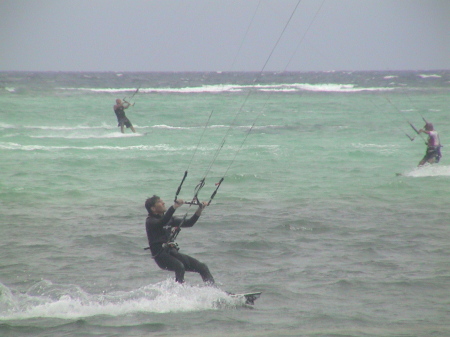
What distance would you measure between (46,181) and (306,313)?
1115cm

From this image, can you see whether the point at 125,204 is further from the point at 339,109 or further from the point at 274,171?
the point at 339,109

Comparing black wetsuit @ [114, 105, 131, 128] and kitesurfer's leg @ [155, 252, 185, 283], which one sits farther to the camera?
black wetsuit @ [114, 105, 131, 128]

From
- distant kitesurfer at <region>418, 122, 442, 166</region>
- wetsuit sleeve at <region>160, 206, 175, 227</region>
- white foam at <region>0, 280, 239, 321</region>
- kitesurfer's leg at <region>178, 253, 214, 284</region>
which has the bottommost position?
distant kitesurfer at <region>418, 122, 442, 166</region>

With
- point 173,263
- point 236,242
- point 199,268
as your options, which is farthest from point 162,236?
point 236,242

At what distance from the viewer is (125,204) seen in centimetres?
1434

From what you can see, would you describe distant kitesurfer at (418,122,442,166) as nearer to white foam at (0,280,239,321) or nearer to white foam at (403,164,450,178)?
white foam at (403,164,450,178)

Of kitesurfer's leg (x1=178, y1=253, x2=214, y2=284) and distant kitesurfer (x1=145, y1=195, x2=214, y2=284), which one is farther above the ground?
distant kitesurfer (x1=145, y1=195, x2=214, y2=284)

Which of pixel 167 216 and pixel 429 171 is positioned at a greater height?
pixel 167 216

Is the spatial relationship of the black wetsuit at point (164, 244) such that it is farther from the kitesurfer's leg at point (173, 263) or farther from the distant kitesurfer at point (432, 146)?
the distant kitesurfer at point (432, 146)

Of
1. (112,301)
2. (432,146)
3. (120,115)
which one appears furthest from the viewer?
(120,115)

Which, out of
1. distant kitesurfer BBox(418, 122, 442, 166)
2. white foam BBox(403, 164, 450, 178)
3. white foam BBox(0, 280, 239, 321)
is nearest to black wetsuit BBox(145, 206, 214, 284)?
white foam BBox(0, 280, 239, 321)

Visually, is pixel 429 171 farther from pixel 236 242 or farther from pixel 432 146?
pixel 236 242

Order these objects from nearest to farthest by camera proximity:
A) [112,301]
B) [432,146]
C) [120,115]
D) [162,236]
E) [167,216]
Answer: [167,216] < [162,236] < [112,301] < [432,146] < [120,115]

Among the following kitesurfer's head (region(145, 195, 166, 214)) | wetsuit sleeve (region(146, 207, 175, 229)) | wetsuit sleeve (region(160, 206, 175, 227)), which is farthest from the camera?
kitesurfer's head (region(145, 195, 166, 214))
